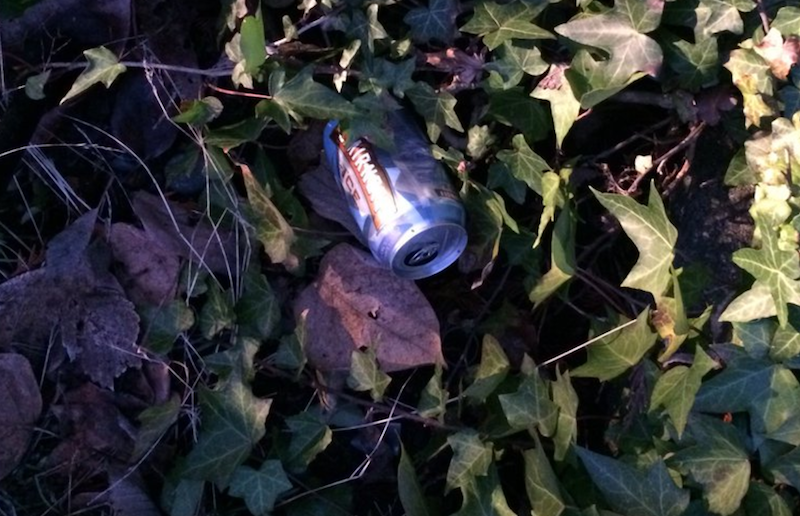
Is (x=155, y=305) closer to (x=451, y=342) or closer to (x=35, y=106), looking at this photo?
(x=35, y=106)

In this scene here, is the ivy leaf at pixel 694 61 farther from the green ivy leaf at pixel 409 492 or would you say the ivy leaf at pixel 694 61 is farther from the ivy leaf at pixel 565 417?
the green ivy leaf at pixel 409 492

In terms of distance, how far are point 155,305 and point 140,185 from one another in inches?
8.6

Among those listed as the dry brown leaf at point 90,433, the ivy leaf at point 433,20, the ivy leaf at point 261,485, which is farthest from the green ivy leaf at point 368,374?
the ivy leaf at point 433,20

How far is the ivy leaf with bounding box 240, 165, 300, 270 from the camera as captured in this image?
137 cm

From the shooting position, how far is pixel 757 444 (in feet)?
3.80

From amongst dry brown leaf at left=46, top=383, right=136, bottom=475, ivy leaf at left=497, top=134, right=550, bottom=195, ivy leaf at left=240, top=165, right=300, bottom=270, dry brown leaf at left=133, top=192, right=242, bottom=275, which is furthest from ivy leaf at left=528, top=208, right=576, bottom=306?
dry brown leaf at left=46, top=383, right=136, bottom=475

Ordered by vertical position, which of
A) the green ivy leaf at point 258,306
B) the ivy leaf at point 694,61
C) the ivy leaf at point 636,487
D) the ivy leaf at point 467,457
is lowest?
the ivy leaf at point 467,457

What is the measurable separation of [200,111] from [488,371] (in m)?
0.60

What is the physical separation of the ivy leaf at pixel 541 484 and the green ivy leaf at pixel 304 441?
32 cm

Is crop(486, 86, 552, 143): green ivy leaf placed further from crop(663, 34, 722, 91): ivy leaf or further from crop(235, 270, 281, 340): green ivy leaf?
crop(235, 270, 281, 340): green ivy leaf

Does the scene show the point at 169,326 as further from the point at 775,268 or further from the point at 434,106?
the point at 775,268

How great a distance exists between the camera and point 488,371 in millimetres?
1336

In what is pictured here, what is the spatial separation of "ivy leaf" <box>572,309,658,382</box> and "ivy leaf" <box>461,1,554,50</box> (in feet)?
1.49

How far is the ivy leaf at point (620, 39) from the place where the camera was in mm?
1187
